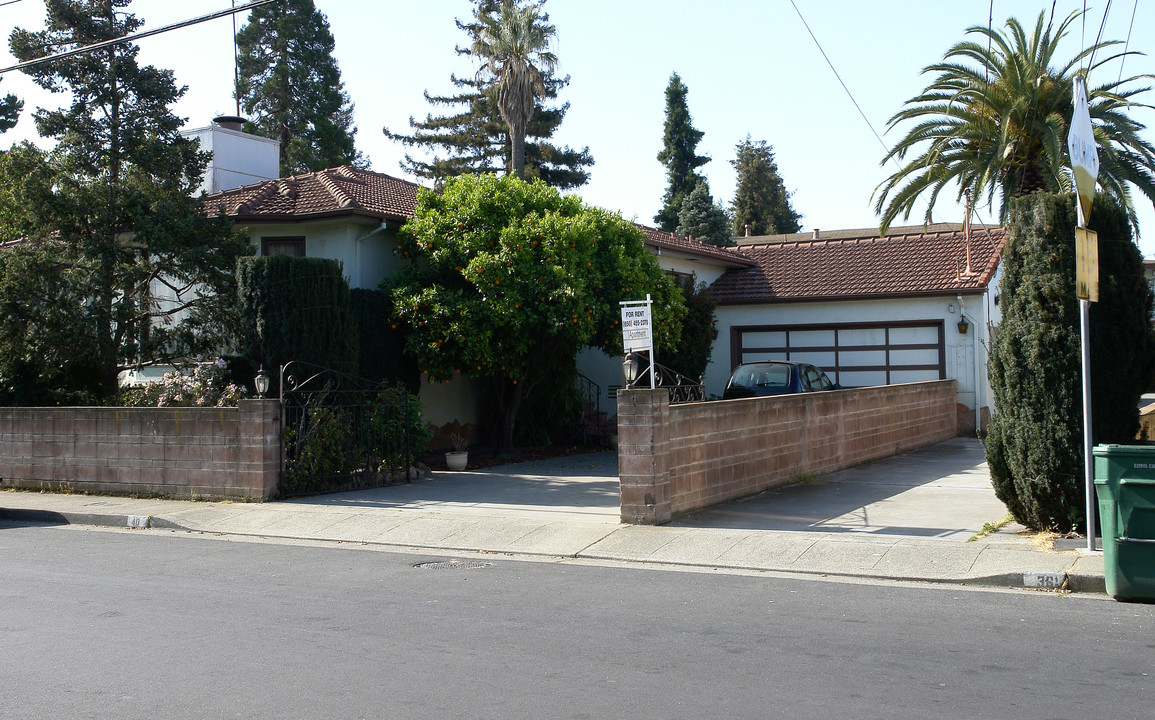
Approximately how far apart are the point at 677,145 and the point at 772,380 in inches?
1159

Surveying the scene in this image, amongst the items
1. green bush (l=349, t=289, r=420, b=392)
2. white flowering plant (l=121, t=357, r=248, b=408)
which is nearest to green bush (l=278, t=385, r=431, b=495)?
white flowering plant (l=121, t=357, r=248, b=408)

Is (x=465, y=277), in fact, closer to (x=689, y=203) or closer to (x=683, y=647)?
(x=683, y=647)

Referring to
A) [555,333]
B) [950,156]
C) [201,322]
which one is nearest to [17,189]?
[201,322]

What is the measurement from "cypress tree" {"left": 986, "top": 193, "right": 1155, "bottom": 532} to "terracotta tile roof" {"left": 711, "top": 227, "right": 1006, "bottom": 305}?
1319cm

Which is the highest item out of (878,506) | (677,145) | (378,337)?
(677,145)

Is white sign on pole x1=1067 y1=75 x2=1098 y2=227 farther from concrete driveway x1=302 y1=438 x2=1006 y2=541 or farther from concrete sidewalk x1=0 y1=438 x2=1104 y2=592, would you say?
concrete driveway x1=302 y1=438 x2=1006 y2=541

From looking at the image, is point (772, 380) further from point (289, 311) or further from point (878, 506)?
point (289, 311)

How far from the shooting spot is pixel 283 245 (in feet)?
61.2

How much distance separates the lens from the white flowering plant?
587 inches

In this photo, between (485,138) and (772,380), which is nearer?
(772,380)

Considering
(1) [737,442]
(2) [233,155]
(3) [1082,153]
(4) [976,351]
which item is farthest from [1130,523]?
(2) [233,155]

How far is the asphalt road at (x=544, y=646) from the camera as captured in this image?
5.06m

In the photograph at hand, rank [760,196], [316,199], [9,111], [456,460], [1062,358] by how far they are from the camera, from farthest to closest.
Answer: [760,196], [9,111], [316,199], [456,460], [1062,358]

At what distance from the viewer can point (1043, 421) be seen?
31.0 ft
